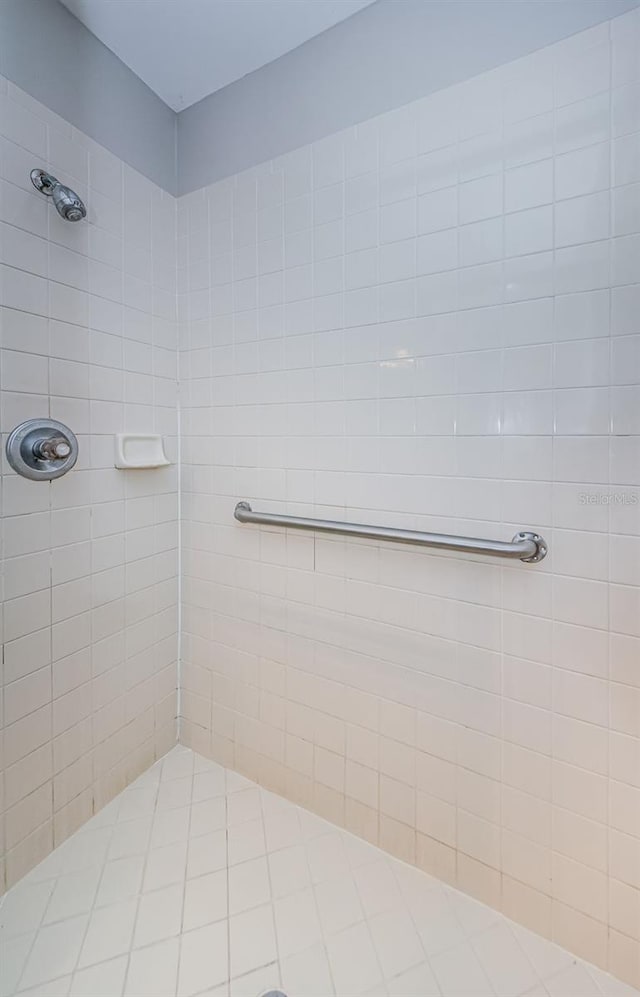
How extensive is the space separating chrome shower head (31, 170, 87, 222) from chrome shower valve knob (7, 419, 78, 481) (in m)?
0.50

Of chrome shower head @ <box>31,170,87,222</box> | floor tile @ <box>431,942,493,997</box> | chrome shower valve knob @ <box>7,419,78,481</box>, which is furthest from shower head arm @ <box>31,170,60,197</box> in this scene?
floor tile @ <box>431,942,493,997</box>

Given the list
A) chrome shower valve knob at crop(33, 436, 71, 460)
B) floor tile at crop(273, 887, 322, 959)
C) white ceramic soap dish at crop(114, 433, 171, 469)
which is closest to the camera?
floor tile at crop(273, 887, 322, 959)

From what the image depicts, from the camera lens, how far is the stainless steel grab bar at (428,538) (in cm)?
94

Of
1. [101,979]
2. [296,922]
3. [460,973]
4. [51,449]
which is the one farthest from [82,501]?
[460,973]

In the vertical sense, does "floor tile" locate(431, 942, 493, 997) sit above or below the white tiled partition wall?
below

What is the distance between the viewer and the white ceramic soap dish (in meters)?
1.30

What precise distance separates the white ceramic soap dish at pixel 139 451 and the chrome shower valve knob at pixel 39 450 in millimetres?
172

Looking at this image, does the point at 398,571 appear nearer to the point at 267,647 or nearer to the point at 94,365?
the point at 267,647

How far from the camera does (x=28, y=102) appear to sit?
3.49 feet

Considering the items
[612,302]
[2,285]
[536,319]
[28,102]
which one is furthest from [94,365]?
[612,302]

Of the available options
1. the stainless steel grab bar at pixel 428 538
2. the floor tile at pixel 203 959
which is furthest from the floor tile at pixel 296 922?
the stainless steel grab bar at pixel 428 538

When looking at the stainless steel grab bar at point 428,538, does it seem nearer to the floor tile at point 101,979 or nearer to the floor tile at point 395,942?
the floor tile at point 395,942

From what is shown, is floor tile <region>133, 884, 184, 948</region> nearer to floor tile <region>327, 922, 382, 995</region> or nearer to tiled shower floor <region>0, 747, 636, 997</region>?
tiled shower floor <region>0, 747, 636, 997</region>

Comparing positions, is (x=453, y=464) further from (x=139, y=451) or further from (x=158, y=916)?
(x=158, y=916)
